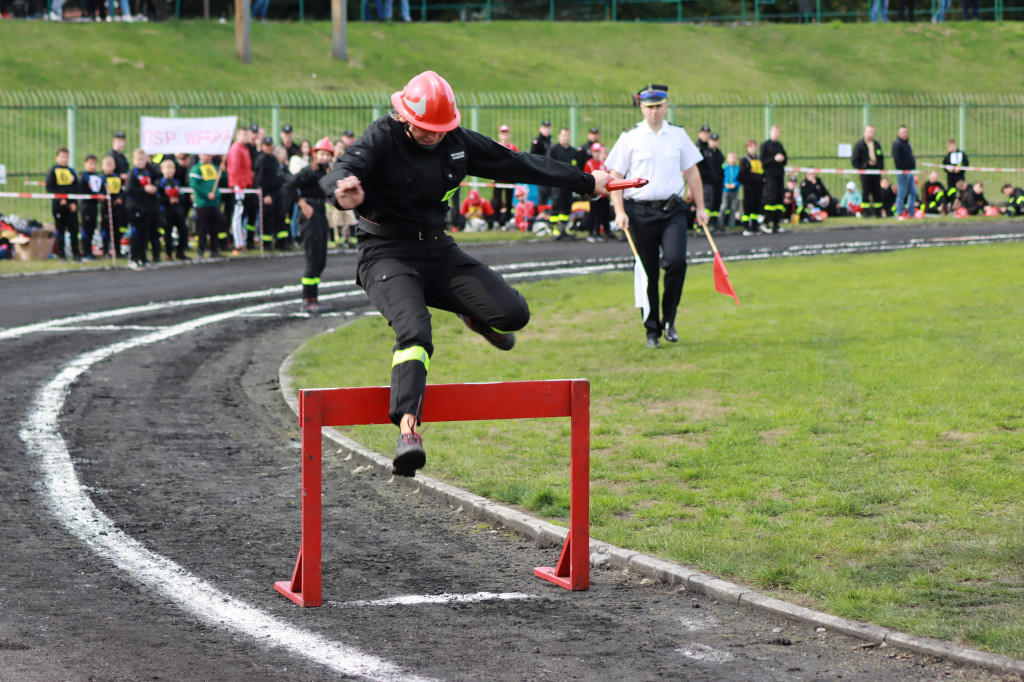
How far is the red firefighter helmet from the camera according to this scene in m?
6.21

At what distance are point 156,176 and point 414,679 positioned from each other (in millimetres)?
18510

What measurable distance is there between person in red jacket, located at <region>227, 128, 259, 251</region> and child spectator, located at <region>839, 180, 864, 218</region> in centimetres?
1596

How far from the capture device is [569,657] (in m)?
4.96

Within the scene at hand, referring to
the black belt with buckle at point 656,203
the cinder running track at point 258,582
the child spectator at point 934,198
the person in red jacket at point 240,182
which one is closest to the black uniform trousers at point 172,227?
the person in red jacket at point 240,182

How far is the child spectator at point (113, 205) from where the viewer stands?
72.8ft

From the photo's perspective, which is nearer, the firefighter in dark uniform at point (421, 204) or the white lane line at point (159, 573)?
the white lane line at point (159, 573)

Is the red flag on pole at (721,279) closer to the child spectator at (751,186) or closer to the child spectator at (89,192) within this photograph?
the child spectator at (89,192)

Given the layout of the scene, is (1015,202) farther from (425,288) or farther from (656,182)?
(425,288)

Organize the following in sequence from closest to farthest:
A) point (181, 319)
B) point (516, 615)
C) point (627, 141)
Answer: point (516, 615) < point (627, 141) < point (181, 319)

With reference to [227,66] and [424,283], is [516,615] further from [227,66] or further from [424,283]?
[227,66]

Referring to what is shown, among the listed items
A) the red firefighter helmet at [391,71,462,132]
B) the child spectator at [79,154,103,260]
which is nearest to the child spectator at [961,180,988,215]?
the child spectator at [79,154,103,260]

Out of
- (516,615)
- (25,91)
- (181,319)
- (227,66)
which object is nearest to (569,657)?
(516,615)

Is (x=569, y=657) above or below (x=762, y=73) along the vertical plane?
below

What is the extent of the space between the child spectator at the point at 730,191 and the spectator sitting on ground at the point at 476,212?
518 cm
